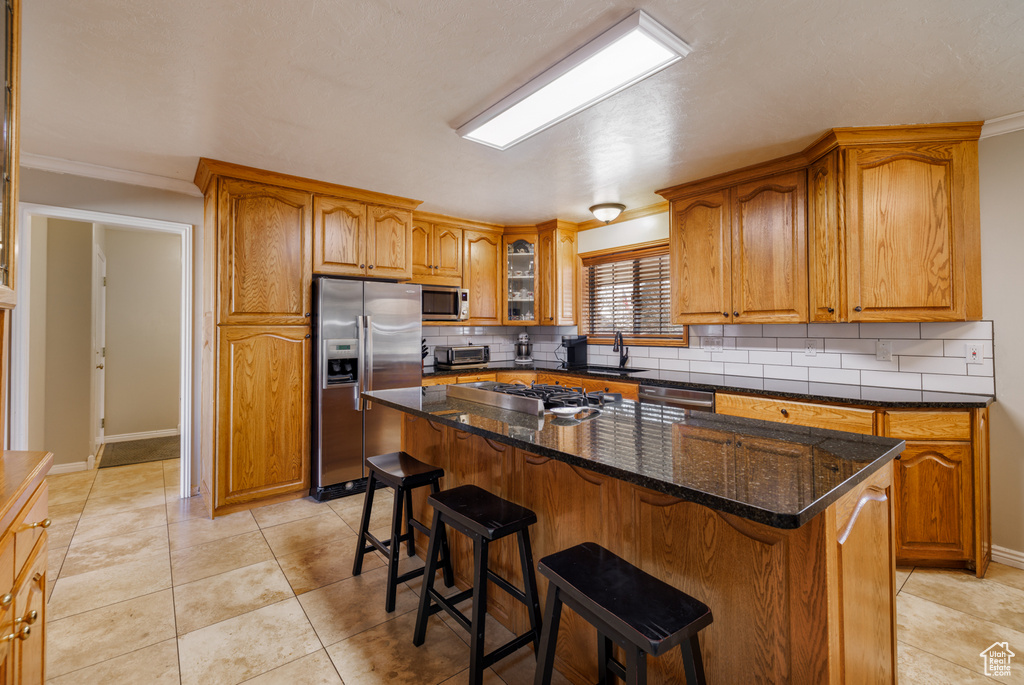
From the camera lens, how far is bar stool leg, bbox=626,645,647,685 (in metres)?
1.02

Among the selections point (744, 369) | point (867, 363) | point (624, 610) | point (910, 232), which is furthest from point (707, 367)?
point (624, 610)

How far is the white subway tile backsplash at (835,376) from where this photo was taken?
9.88 ft

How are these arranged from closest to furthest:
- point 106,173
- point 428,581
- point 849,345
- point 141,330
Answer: point 428,581 → point 849,345 → point 106,173 → point 141,330

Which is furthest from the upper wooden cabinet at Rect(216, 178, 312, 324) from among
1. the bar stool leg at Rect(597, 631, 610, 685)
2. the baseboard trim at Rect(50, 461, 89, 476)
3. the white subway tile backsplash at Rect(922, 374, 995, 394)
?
the white subway tile backsplash at Rect(922, 374, 995, 394)

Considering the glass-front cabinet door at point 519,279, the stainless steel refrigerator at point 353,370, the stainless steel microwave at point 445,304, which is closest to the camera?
the stainless steel refrigerator at point 353,370

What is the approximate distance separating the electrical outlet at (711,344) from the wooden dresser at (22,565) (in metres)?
3.81

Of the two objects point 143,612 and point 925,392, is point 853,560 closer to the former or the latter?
point 925,392

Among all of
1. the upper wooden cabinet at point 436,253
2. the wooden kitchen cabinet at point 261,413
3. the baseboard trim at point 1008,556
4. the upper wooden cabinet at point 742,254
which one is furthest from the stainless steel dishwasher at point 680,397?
the wooden kitchen cabinet at point 261,413

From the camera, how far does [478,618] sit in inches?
60.2

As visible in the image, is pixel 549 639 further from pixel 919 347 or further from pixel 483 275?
pixel 483 275

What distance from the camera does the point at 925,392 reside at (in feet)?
8.70

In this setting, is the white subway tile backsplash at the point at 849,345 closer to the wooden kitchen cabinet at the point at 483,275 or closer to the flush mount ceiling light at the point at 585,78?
the flush mount ceiling light at the point at 585,78

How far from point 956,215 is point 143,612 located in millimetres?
4407

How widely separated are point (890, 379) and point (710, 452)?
7.65 ft
